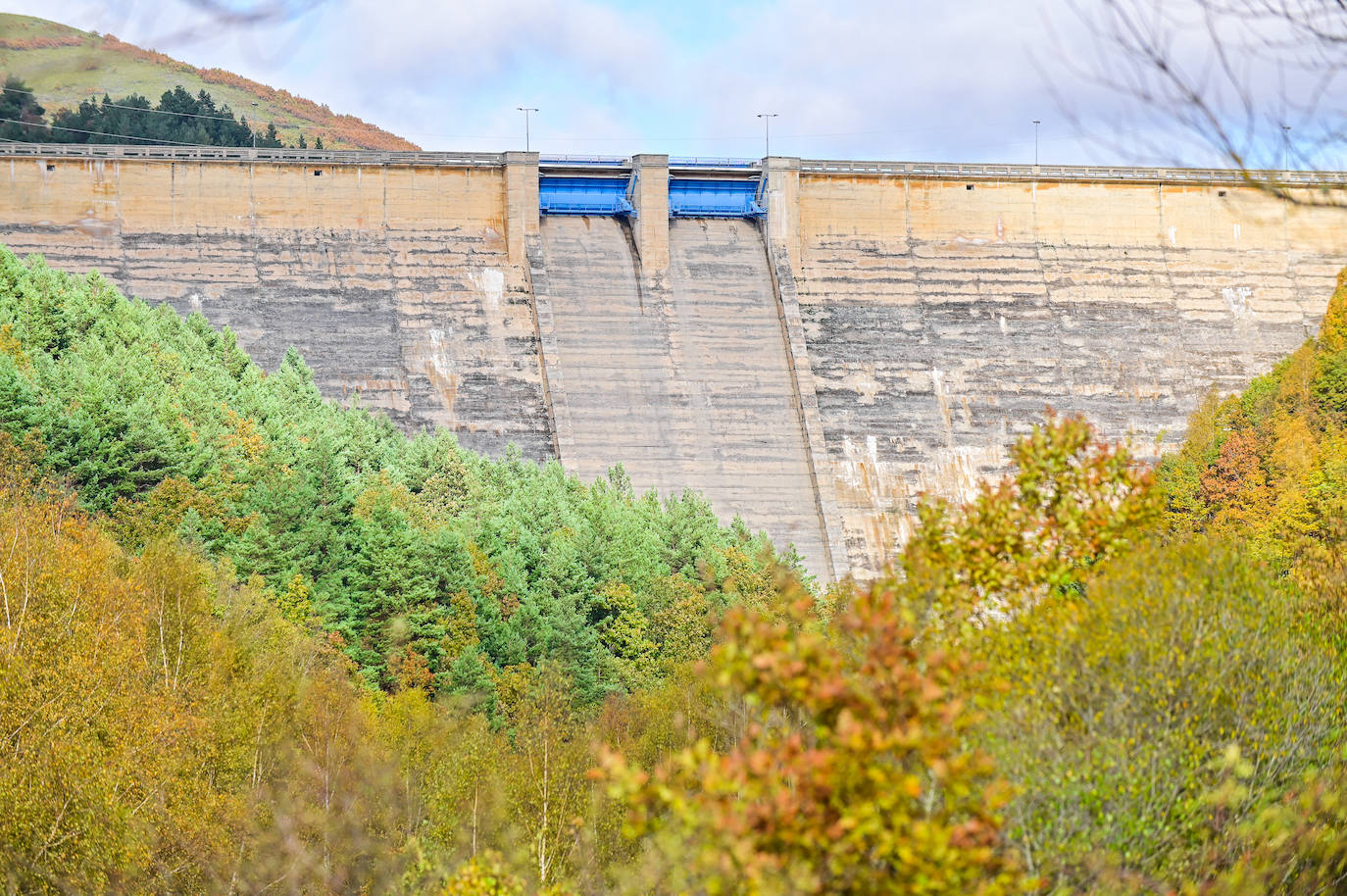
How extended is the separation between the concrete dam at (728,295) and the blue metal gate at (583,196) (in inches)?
3.6

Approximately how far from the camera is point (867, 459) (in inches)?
1885

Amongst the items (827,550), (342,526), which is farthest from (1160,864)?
(827,550)

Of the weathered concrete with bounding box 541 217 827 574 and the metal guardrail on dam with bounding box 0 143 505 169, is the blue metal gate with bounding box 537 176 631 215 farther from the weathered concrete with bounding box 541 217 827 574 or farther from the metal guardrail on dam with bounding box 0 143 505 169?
the metal guardrail on dam with bounding box 0 143 505 169

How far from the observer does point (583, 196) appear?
2024 inches

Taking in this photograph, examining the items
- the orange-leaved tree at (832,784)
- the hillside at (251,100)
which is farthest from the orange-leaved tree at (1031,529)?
the hillside at (251,100)

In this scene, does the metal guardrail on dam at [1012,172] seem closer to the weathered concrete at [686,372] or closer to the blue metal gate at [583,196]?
the weathered concrete at [686,372]

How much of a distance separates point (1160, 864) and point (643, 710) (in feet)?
70.0

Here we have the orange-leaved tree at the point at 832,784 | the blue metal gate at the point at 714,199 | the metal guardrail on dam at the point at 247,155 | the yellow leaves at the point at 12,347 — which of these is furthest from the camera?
the blue metal gate at the point at 714,199

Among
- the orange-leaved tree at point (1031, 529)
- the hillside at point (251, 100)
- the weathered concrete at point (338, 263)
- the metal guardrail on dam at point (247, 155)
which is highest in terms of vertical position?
the hillside at point (251, 100)

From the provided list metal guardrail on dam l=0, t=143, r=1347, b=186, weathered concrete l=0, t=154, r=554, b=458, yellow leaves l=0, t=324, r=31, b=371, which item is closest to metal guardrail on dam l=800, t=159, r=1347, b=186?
metal guardrail on dam l=0, t=143, r=1347, b=186

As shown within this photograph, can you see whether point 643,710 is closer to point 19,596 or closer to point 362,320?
point 19,596

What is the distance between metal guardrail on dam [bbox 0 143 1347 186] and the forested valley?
6812mm

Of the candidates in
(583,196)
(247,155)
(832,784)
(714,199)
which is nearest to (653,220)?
(583,196)

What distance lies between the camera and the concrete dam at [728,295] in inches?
1853
